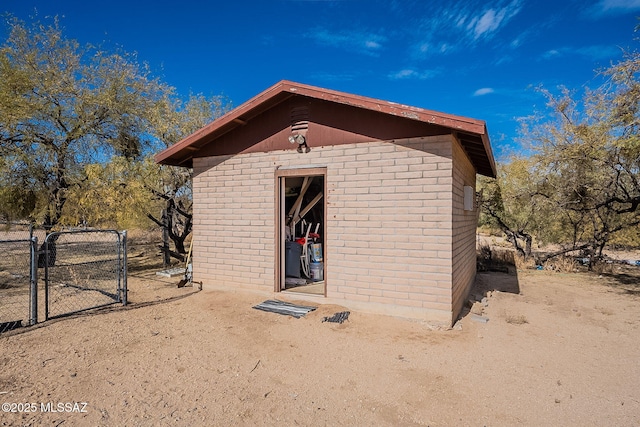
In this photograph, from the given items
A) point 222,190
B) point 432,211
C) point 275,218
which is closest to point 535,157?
point 432,211

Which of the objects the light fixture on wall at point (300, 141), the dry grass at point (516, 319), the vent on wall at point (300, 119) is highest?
the vent on wall at point (300, 119)

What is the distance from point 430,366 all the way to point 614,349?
112 inches

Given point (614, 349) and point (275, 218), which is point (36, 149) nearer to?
point (275, 218)

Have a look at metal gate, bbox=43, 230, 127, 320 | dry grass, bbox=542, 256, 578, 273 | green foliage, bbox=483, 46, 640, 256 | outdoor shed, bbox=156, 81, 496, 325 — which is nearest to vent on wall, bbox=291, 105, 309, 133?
outdoor shed, bbox=156, 81, 496, 325

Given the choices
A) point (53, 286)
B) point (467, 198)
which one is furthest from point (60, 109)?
point (467, 198)

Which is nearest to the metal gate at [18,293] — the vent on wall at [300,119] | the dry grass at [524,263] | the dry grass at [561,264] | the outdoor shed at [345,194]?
the outdoor shed at [345,194]

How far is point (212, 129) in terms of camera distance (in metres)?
6.77

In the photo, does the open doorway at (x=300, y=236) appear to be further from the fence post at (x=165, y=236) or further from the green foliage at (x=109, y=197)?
the green foliage at (x=109, y=197)

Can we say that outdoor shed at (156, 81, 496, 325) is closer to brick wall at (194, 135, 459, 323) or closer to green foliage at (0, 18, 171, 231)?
brick wall at (194, 135, 459, 323)

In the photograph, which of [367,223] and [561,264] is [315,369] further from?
[561,264]

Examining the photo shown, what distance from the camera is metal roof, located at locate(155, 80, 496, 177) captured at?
16.5 feet

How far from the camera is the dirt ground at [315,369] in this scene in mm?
3033

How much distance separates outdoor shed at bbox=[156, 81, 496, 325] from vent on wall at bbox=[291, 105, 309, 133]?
0.02 metres

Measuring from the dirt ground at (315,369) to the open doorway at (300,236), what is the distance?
52.0 inches
